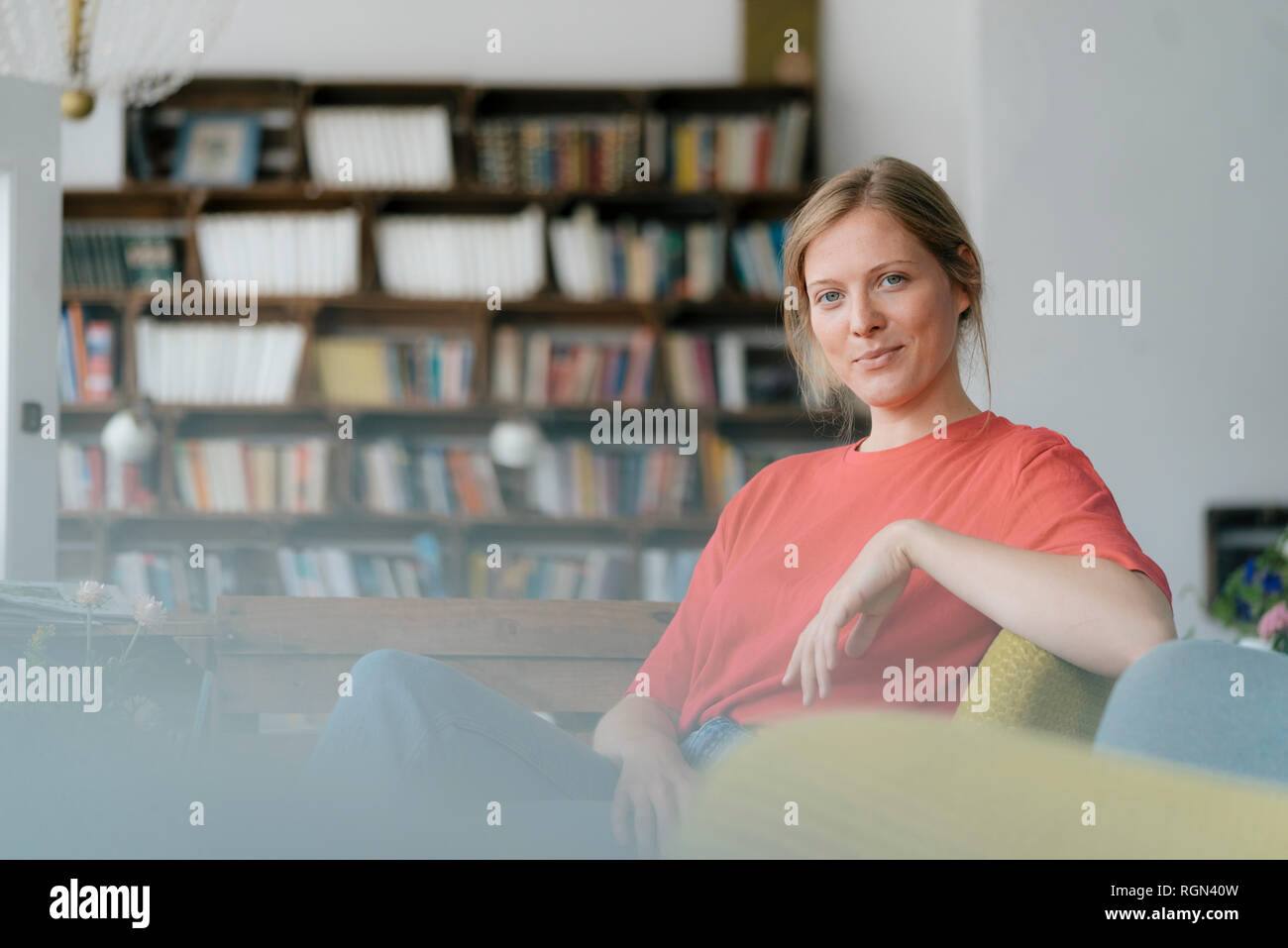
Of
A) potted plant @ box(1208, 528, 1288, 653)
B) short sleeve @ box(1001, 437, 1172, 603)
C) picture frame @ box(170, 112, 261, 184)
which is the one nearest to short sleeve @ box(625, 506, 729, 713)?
short sleeve @ box(1001, 437, 1172, 603)

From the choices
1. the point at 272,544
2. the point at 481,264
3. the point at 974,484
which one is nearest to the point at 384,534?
the point at 272,544

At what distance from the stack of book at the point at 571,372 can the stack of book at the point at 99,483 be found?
105cm

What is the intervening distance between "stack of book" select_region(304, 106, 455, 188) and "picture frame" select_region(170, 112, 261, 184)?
21cm

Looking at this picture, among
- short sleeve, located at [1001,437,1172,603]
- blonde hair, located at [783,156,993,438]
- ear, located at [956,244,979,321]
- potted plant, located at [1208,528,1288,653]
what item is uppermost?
blonde hair, located at [783,156,993,438]

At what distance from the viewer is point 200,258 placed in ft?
11.1

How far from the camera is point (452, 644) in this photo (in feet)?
5.17

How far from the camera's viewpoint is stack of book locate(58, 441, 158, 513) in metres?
3.35

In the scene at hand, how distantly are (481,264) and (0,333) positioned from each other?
1.35 meters

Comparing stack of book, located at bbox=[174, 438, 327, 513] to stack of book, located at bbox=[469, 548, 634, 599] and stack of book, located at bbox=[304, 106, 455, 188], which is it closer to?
stack of book, located at bbox=[469, 548, 634, 599]

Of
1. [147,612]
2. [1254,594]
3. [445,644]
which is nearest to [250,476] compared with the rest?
[445,644]

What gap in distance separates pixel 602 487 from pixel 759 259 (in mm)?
804

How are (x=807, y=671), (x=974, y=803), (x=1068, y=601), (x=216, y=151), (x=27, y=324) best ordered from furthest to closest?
(x=216, y=151)
(x=27, y=324)
(x=807, y=671)
(x=1068, y=601)
(x=974, y=803)

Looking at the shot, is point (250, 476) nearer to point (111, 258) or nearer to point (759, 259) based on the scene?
point (111, 258)

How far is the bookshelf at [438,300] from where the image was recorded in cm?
335
